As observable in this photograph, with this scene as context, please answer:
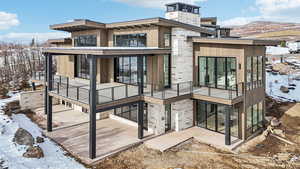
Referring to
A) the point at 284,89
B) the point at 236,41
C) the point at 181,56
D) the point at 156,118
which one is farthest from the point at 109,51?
the point at 284,89

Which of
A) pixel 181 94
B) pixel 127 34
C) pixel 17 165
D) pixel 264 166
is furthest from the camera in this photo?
pixel 127 34

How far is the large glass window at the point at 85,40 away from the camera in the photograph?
17.3m

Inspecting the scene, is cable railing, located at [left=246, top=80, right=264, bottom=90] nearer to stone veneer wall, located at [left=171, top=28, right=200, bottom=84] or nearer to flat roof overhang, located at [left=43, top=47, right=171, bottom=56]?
stone veneer wall, located at [left=171, top=28, right=200, bottom=84]

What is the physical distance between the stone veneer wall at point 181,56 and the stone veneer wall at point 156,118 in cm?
226

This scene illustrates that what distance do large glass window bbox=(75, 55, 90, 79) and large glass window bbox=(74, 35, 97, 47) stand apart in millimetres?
1110

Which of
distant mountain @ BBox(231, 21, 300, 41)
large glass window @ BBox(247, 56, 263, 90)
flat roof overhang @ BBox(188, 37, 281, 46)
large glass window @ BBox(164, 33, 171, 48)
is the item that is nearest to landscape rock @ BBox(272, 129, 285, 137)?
large glass window @ BBox(247, 56, 263, 90)

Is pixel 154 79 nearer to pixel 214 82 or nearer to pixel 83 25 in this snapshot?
pixel 214 82

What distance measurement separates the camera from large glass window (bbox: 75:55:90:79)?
18.0m

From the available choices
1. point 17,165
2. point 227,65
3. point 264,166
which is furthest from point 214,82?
point 17,165

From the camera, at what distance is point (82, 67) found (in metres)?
18.5

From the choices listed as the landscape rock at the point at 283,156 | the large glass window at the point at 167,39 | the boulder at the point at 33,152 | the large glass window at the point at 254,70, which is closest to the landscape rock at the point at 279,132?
the landscape rock at the point at 283,156

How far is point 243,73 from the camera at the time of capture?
502 inches

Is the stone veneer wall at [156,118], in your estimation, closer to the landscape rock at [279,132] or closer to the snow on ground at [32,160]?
the snow on ground at [32,160]

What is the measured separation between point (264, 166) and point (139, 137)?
21.6 ft
